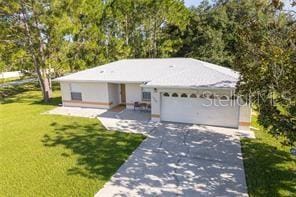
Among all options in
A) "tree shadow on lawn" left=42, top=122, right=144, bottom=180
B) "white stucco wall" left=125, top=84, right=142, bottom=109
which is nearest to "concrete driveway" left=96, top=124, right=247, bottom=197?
"tree shadow on lawn" left=42, top=122, right=144, bottom=180

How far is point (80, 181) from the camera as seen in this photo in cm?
827

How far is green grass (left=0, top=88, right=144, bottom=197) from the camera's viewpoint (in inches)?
319

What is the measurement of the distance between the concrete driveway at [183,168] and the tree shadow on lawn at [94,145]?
0.50 m

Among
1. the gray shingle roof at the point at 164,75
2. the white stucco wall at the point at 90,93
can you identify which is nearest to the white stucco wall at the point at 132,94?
the gray shingle roof at the point at 164,75

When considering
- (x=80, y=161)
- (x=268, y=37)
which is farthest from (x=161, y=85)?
(x=268, y=37)

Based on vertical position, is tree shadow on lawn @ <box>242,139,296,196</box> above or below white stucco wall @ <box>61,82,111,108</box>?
below

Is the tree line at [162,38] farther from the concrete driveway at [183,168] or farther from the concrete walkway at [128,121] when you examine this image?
the concrete walkway at [128,121]

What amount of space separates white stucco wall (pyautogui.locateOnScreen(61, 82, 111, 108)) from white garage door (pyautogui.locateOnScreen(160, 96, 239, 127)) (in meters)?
5.24

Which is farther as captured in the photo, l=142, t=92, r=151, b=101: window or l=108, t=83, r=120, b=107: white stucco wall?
l=108, t=83, r=120, b=107: white stucco wall

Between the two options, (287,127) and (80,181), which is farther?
(80,181)

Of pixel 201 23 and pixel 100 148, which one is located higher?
pixel 201 23

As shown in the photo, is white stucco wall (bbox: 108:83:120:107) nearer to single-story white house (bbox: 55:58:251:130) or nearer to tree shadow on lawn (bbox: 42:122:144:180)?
single-story white house (bbox: 55:58:251:130)

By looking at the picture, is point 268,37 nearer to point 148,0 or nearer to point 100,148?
point 100,148

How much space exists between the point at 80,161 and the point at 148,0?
2760cm
